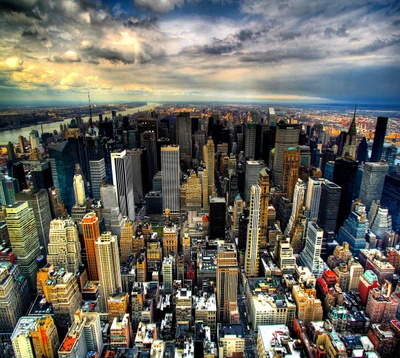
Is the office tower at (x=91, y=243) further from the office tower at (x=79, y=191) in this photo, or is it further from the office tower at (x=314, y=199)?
the office tower at (x=314, y=199)

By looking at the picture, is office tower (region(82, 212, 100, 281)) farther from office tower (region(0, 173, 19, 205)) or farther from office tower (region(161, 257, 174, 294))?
office tower (region(0, 173, 19, 205))

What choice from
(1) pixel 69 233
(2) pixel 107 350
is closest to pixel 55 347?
(2) pixel 107 350

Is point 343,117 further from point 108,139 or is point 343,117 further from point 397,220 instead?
point 108,139

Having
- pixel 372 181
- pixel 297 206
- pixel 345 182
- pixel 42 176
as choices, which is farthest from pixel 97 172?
pixel 372 181

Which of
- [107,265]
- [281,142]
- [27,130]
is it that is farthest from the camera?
[281,142]

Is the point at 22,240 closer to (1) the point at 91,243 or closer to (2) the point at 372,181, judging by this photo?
(1) the point at 91,243

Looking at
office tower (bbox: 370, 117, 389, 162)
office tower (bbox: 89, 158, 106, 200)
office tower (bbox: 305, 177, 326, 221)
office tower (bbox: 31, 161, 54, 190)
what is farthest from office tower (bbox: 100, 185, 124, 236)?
Answer: office tower (bbox: 370, 117, 389, 162)

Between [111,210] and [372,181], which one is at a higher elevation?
[372,181]
